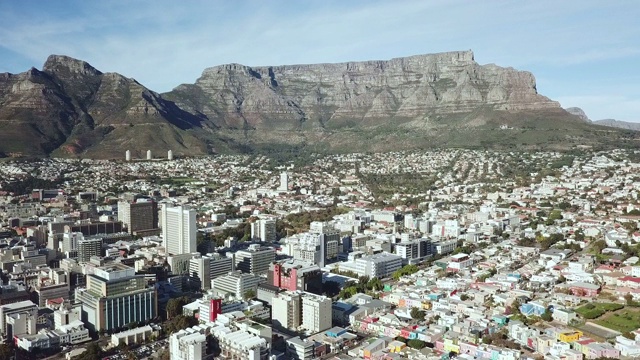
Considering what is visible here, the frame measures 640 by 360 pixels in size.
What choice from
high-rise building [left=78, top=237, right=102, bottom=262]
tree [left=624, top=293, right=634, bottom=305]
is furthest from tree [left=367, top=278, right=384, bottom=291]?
high-rise building [left=78, top=237, right=102, bottom=262]

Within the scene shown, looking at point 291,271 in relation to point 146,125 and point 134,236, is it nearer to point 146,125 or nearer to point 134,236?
point 134,236

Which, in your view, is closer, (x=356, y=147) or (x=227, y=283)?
(x=227, y=283)

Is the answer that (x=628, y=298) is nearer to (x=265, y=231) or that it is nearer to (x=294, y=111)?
(x=265, y=231)

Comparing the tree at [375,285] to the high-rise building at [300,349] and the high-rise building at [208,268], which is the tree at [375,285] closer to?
the high-rise building at [208,268]

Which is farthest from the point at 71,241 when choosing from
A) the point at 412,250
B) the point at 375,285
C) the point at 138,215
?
the point at 412,250

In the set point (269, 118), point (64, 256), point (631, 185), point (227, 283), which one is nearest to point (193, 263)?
point (227, 283)

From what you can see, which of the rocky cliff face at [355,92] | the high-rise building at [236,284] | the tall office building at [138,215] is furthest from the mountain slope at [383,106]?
the high-rise building at [236,284]
